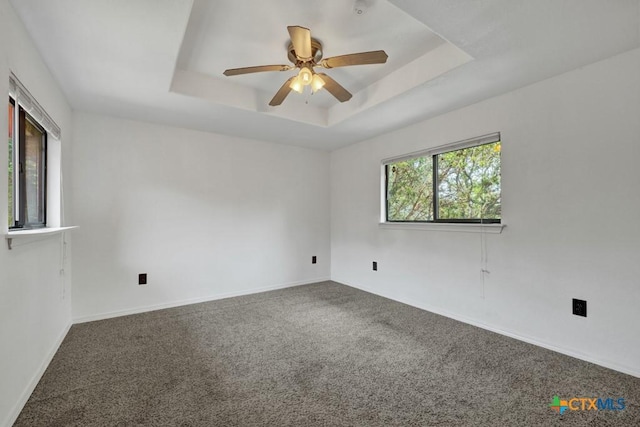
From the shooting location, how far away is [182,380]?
6.06 ft

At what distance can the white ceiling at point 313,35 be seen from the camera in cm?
158

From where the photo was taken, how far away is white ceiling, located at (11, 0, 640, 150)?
1576mm

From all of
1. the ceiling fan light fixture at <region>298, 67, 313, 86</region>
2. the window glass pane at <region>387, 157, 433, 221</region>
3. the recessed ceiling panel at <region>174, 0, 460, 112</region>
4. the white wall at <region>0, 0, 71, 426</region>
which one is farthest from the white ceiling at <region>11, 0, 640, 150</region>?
the window glass pane at <region>387, 157, 433, 221</region>

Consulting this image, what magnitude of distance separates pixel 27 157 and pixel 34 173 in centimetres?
22

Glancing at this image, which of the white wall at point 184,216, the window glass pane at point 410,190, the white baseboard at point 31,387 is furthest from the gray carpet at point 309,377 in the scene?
the window glass pane at point 410,190

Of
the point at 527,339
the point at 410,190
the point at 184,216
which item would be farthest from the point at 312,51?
the point at 527,339

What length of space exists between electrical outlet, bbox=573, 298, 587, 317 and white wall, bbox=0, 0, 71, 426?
3.44 m

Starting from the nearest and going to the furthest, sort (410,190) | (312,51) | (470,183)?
(312,51) → (470,183) → (410,190)

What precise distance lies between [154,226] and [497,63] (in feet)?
11.5

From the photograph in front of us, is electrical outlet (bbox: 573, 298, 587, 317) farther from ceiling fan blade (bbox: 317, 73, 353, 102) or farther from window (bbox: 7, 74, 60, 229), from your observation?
window (bbox: 7, 74, 60, 229)

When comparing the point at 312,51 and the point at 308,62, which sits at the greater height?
the point at 312,51

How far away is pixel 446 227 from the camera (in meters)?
2.98

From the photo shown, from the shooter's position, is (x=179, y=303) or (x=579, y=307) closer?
(x=579, y=307)

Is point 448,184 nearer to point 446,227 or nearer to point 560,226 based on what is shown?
point 446,227
